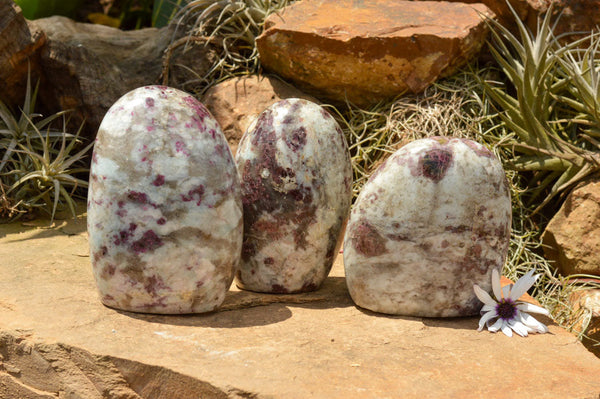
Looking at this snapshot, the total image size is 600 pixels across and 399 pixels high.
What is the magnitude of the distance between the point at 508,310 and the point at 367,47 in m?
1.62

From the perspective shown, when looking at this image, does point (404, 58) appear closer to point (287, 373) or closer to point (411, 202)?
point (411, 202)

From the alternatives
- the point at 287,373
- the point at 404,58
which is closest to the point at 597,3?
the point at 404,58

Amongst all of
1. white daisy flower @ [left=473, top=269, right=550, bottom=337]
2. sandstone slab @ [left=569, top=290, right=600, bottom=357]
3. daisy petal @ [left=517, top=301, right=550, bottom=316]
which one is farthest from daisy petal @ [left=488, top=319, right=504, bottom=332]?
sandstone slab @ [left=569, top=290, right=600, bottom=357]

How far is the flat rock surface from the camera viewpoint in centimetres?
180

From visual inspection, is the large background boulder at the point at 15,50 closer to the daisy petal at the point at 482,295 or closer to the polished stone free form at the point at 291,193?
the polished stone free form at the point at 291,193

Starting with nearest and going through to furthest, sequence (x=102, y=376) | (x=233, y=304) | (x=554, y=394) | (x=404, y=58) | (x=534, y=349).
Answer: (x=554, y=394), (x=102, y=376), (x=534, y=349), (x=233, y=304), (x=404, y=58)

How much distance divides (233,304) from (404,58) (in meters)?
1.68

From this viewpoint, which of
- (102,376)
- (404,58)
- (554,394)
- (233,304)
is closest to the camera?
(554,394)

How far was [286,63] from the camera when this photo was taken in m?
3.59

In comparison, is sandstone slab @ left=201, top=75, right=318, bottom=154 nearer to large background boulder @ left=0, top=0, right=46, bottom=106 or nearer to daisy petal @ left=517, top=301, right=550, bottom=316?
large background boulder @ left=0, top=0, right=46, bottom=106

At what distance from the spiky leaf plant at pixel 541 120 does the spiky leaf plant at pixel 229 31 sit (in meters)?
1.20

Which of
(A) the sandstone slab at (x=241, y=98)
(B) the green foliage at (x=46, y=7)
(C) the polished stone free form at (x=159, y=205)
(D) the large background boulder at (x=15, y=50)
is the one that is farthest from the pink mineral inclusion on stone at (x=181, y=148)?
(B) the green foliage at (x=46, y=7)

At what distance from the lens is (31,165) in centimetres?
337

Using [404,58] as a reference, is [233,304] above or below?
below
